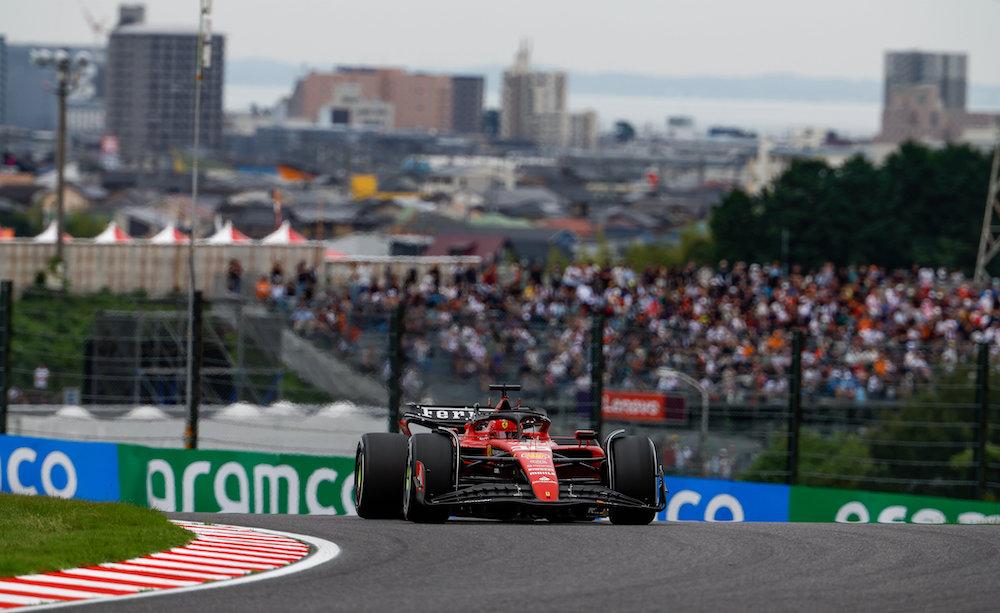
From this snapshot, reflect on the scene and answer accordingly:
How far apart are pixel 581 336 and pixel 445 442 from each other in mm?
21985

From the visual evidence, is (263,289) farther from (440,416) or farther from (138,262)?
(440,416)

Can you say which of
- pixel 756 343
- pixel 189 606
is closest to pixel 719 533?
pixel 189 606

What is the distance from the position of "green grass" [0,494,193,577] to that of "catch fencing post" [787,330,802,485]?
7918mm

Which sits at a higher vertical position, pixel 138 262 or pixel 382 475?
pixel 382 475

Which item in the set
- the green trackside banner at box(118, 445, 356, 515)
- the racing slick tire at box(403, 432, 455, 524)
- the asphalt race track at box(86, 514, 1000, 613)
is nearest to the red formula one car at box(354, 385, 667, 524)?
the racing slick tire at box(403, 432, 455, 524)

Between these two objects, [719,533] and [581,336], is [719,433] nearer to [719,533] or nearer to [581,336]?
[581,336]

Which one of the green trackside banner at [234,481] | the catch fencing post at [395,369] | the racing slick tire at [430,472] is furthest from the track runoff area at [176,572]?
the catch fencing post at [395,369]

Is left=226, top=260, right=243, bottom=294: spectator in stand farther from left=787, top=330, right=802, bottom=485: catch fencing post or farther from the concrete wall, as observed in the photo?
left=787, top=330, right=802, bottom=485: catch fencing post

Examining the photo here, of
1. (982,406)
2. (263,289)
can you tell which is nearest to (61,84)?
(263,289)

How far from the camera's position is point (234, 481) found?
19875 mm

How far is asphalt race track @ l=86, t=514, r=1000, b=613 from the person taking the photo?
33.0ft

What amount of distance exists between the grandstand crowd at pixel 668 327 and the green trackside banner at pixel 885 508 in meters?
5.62

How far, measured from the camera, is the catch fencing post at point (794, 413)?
20000mm

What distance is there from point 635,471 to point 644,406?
42.5ft
